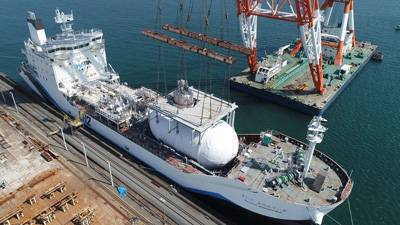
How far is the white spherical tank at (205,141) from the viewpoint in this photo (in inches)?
1247

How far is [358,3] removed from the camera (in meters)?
107

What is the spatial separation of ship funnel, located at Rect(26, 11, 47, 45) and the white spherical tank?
2284cm

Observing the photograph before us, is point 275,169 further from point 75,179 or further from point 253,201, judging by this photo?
point 75,179

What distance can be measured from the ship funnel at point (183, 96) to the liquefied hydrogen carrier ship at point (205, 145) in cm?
11

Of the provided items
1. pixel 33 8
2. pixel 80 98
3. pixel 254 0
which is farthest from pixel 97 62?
pixel 33 8

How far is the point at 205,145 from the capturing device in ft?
105

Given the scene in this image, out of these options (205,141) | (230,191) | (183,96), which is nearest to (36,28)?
(183,96)

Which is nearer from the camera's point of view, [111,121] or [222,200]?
[222,200]

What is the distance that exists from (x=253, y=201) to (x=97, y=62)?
3165 centimetres

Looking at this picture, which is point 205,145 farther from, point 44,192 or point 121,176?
point 44,192

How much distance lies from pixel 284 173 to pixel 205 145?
824cm

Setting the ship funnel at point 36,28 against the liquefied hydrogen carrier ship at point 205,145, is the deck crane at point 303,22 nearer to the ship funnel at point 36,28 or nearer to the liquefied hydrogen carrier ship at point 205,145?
the liquefied hydrogen carrier ship at point 205,145

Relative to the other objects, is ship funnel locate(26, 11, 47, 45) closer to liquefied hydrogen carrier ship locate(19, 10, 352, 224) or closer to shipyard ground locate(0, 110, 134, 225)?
liquefied hydrogen carrier ship locate(19, 10, 352, 224)

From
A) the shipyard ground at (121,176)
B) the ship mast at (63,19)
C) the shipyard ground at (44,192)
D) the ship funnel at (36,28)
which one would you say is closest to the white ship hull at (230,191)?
the shipyard ground at (121,176)
